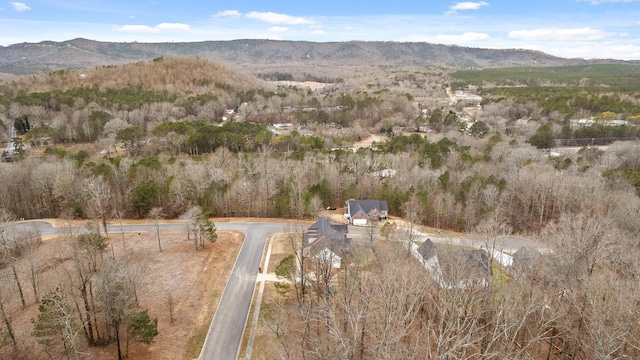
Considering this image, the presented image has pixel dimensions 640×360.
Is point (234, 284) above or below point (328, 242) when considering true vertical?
below

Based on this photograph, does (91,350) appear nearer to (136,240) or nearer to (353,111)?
(136,240)

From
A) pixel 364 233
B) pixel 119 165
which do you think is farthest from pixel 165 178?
pixel 364 233

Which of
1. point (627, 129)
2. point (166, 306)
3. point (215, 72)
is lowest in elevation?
point (166, 306)

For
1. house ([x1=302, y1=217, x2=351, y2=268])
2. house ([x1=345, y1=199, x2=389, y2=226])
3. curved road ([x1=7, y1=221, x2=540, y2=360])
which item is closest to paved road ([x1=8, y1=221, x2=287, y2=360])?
curved road ([x1=7, y1=221, x2=540, y2=360])

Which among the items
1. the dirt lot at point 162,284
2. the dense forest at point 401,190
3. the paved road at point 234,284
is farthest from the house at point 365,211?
the dirt lot at point 162,284

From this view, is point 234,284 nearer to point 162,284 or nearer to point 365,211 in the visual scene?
point 162,284

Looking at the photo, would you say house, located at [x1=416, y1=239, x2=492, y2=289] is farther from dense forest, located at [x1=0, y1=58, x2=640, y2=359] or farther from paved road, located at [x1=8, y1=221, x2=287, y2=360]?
paved road, located at [x1=8, y1=221, x2=287, y2=360]

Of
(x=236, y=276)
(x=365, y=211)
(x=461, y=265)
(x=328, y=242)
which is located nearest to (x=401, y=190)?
(x=365, y=211)
